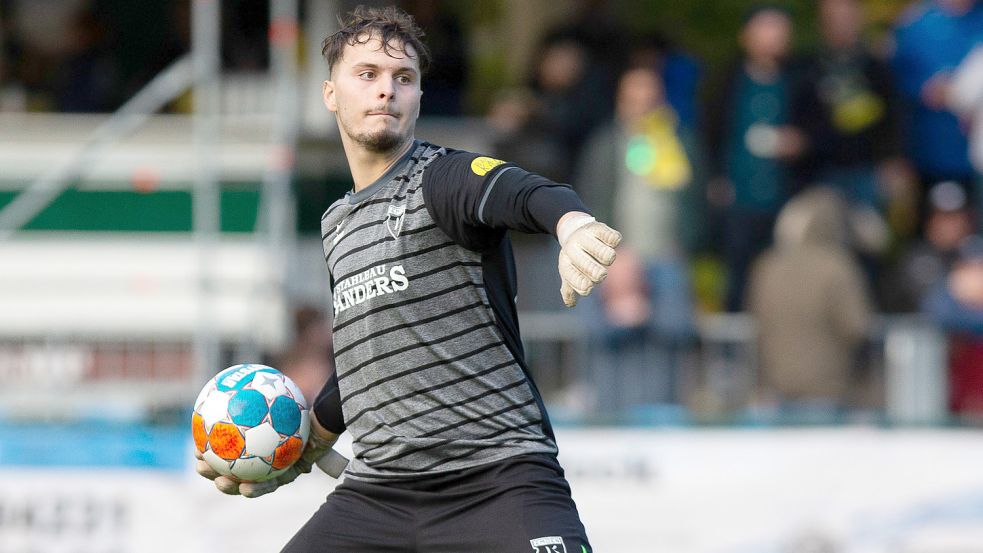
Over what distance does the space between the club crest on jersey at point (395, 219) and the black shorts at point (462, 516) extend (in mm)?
795

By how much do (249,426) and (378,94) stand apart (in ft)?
4.01

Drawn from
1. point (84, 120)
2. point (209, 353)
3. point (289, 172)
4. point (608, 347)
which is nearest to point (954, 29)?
point (608, 347)

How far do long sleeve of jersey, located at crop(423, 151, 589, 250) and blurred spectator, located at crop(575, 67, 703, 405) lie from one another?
5.08 metres

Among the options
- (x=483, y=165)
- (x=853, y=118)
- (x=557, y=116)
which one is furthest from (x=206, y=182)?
(x=483, y=165)

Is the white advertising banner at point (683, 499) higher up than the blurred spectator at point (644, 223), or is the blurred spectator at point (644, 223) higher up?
the blurred spectator at point (644, 223)

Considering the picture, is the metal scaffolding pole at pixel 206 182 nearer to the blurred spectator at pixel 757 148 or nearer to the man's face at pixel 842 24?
the blurred spectator at pixel 757 148

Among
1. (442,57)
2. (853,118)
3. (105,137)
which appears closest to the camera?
(105,137)

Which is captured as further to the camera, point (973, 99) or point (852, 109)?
point (852, 109)

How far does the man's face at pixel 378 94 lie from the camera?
5012 mm

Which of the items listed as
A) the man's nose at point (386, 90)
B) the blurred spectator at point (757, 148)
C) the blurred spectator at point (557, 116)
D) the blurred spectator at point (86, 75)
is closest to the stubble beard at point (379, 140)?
the man's nose at point (386, 90)

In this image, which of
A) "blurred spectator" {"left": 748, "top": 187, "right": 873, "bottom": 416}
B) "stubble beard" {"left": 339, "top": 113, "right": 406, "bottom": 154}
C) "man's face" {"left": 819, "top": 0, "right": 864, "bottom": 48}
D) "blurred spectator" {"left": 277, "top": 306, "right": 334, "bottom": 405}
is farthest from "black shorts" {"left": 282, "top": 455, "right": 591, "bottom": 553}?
"man's face" {"left": 819, "top": 0, "right": 864, "bottom": 48}

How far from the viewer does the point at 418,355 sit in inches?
195

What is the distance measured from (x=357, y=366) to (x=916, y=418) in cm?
518

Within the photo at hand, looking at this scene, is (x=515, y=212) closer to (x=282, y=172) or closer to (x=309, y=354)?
(x=309, y=354)
